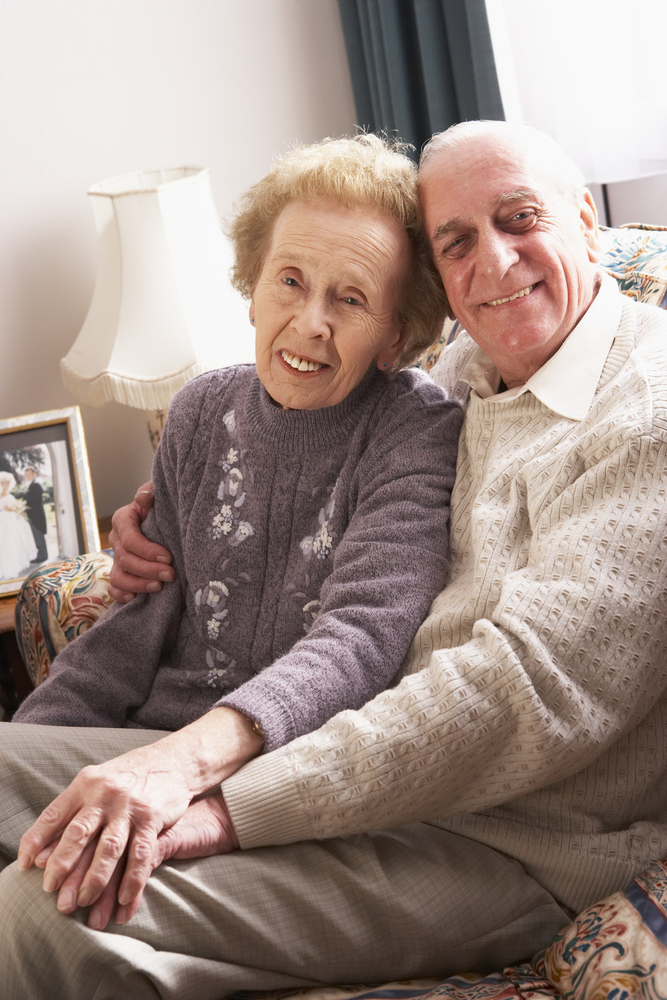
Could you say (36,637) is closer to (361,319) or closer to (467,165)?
(361,319)

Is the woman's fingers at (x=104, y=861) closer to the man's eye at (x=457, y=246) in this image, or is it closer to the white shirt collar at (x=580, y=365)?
the white shirt collar at (x=580, y=365)

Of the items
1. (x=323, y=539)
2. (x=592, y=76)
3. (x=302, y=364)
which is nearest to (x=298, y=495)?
(x=323, y=539)

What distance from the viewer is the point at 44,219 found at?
251 cm

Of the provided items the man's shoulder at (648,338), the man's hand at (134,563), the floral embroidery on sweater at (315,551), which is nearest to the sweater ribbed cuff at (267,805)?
the floral embroidery on sweater at (315,551)

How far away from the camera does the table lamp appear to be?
2.16 meters

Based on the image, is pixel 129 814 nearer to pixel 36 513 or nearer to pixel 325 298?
pixel 325 298

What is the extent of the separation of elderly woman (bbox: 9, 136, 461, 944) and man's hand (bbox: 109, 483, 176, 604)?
0.02 m

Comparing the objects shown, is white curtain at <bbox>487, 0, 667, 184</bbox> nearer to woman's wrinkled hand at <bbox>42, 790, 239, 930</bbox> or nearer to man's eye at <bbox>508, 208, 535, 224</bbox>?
man's eye at <bbox>508, 208, 535, 224</bbox>

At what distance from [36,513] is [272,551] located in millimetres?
1045

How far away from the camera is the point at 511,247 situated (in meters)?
1.23

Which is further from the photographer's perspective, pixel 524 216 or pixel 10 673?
pixel 10 673

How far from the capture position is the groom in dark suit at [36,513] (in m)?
2.17

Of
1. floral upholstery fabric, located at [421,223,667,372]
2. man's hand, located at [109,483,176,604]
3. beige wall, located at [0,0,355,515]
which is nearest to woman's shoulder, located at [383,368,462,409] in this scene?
floral upholstery fabric, located at [421,223,667,372]

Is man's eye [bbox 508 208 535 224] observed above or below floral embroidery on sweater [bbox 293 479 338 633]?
above
